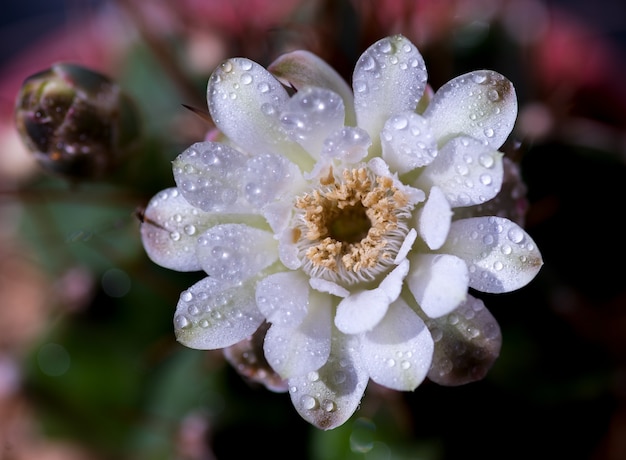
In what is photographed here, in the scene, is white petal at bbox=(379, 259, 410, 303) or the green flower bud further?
the green flower bud

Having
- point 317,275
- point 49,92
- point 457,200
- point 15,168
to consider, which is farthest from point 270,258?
point 15,168

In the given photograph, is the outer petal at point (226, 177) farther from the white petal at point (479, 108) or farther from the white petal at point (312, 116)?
the white petal at point (479, 108)

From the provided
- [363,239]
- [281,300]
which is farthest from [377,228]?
[281,300]

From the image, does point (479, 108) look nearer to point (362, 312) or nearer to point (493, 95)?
point (493, 95)

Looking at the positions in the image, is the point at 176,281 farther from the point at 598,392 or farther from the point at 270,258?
the point at 598,392

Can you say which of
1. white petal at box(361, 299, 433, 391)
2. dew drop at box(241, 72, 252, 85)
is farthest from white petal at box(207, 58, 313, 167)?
white petal at box(361, 299, 433, 391)

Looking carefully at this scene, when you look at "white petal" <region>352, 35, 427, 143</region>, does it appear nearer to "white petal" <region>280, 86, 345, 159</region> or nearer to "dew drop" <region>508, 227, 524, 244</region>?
"white petal" <region>280, 86, 345, 159</region>
